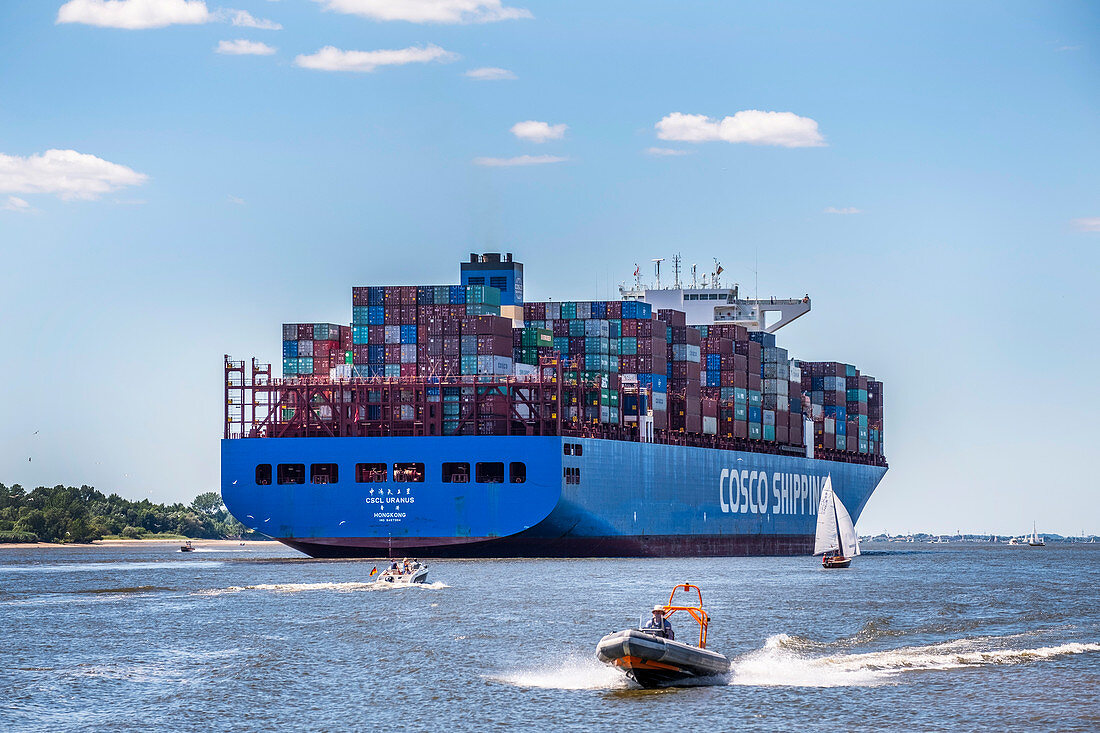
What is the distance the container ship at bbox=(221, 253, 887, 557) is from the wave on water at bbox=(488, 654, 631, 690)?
38647mm

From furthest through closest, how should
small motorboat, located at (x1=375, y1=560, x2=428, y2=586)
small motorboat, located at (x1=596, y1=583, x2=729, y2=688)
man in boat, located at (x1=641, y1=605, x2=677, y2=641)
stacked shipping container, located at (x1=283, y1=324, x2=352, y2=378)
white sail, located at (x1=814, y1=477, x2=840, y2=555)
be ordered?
white sail, located at (x1=814, y1=477, x2=840, y2=555), stacked shipping container, located at (x1=283, y1=324, x2=352, y2=378), small motorboat, located at (x1=375, y1=560, x2=428, y2=586), man in boat, located at (x1=641, y1=605, x2=677, y2=641), small motorboat, located at (x1=596, y1=583, x2=729, y2=688)

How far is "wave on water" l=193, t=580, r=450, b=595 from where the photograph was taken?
2434 inches

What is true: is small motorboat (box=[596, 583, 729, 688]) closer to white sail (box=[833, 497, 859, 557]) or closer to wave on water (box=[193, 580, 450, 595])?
wave on water (box=[193, 580, 450, 595])

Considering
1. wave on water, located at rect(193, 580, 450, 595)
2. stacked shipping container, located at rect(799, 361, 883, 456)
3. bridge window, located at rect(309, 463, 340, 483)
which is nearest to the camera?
wave on water, located at rect(193, 580, 450, 595)

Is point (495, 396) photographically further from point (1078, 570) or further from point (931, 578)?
point (1078, 570)

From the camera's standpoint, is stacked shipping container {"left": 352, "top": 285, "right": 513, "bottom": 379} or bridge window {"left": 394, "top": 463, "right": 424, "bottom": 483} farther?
stacked shipping container {"left": 352, "top": 285, "right": 513, "bottom": 379}

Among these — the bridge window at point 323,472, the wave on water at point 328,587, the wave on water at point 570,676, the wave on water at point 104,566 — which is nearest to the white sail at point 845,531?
the bridge window at point 323,472

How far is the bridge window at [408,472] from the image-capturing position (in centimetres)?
7900

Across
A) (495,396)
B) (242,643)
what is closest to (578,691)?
(242,643)

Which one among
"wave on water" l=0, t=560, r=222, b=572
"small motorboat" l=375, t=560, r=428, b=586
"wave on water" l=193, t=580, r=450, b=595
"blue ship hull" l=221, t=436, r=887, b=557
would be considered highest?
"blue ship hull" l=221, t=436, r=887, b=557

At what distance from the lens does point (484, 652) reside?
4228 centimetres

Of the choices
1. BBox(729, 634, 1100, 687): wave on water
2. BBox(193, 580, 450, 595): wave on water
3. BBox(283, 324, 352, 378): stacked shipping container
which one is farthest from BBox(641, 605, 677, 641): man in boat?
BBox(283, 324, 352, 378): stacked shipping container

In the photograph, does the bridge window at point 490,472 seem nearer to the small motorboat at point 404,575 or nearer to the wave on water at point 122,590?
the small motorboat at point 404,575

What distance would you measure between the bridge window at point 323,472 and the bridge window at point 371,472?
1258 mm
